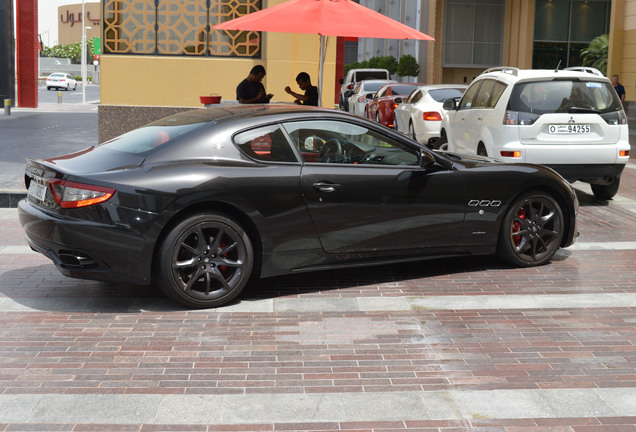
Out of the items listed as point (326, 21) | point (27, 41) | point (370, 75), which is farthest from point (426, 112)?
point (27, 41)

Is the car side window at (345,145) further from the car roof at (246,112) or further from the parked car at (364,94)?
the parked car at (364,94)

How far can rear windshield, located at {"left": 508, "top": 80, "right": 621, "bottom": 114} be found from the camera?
10523 mm

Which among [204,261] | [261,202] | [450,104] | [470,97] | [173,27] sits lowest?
[204,261]

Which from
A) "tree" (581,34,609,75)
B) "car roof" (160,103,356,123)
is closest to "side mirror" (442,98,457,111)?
"car roof" (160,103,356,123)

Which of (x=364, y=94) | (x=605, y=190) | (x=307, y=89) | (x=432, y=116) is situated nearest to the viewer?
(x=605, y=190)

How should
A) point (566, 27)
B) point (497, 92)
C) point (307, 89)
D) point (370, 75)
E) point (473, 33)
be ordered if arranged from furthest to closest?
point (473, 33)
point (566, 27)
point (370, 75)
point (307, 89)
point (497, 92)

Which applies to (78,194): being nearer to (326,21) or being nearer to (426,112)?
(326,21)

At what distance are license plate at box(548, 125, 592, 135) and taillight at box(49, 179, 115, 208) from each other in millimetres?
6390

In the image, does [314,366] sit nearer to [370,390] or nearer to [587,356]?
[370,390]

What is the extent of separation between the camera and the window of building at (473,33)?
44.6m

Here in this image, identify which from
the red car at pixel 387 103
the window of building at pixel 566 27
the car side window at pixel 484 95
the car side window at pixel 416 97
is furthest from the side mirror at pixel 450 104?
the window of building at pixel 566 27

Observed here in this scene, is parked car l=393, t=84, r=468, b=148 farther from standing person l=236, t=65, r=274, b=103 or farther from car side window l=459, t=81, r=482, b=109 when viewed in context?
standing person l=236, t=65, r=274, b=103

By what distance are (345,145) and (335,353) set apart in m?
2.09

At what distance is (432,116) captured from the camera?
16.6m
